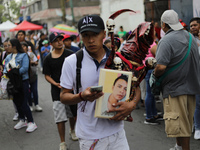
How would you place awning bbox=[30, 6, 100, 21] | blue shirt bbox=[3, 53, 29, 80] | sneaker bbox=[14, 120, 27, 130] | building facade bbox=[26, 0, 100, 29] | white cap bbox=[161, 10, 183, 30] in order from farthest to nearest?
building facade bbox=[26, 0, 100, 29]
awning bbox=[30, 6, 100, 21]
sneaker bbox=[14, 120, 27, 130]
blue shirt bbox=[3, 53, 29, 80]
white cap bbox=[161, 10, 183, 30]

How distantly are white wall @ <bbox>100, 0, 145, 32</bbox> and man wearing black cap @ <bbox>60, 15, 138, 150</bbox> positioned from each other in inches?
447

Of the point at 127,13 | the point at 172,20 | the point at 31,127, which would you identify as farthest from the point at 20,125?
the point at 127,13

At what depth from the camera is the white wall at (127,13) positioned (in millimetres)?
13578

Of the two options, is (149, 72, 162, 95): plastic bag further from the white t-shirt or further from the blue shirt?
the blue shirt

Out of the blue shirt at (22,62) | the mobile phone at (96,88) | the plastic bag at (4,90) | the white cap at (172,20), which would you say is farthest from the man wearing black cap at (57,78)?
the mobile phone at (96,88)

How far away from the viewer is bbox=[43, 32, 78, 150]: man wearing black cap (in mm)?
4711

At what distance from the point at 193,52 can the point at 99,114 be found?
200cm

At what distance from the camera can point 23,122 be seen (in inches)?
243

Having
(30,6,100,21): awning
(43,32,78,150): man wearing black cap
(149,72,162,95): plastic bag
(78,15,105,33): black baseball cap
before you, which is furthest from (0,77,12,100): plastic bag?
(30,6,100,21): awning

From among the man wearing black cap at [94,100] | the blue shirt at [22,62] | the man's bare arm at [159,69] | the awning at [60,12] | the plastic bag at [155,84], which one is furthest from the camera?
the awning at [60,12]

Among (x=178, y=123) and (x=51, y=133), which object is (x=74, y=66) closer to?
(x=178, y=123)

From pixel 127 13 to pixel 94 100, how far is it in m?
13.4

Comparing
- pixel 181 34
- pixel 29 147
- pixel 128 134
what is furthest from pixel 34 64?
pixel 181 34

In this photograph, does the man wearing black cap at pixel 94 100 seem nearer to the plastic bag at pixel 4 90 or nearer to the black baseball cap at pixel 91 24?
the black baseball cap at pixel 91 24
